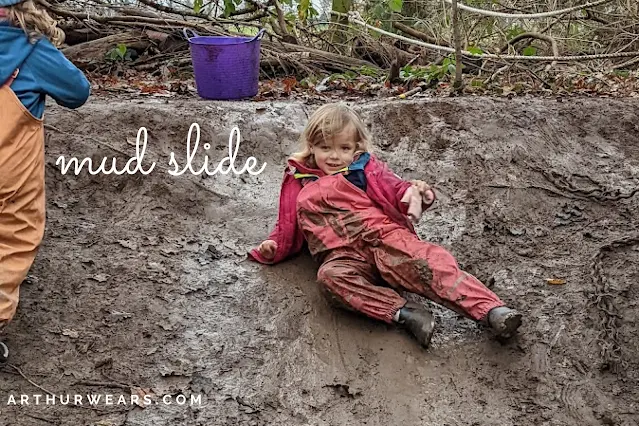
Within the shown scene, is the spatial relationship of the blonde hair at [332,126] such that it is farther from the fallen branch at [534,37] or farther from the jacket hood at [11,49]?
the fallen branch at [534,37]

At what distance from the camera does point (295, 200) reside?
3.71m

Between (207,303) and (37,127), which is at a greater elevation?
(37,127)

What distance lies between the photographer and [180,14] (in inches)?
291

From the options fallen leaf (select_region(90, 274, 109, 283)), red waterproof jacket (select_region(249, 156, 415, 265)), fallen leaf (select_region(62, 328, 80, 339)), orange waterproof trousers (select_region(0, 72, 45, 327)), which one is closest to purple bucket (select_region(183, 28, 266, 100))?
red waterproof jacket (select_region(249, 156, 415, 265))

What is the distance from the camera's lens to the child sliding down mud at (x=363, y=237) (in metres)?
3.22

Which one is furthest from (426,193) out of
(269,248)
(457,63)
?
(457,63)

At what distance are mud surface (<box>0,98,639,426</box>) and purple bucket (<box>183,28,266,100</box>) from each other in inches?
17.6

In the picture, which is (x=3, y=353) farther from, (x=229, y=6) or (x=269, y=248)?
(x=229, y=6)

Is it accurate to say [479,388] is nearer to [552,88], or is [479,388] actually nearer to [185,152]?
[185,152]

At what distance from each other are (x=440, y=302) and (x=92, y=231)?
190 cm

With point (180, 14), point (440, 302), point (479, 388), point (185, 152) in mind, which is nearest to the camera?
point (479, 388)

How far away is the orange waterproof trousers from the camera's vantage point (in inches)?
114

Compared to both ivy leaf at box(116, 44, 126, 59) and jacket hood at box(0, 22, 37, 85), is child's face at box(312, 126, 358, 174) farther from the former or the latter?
ivy leaf at box(116, 44, 126, 59)

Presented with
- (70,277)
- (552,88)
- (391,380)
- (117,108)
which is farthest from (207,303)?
(552,88)
